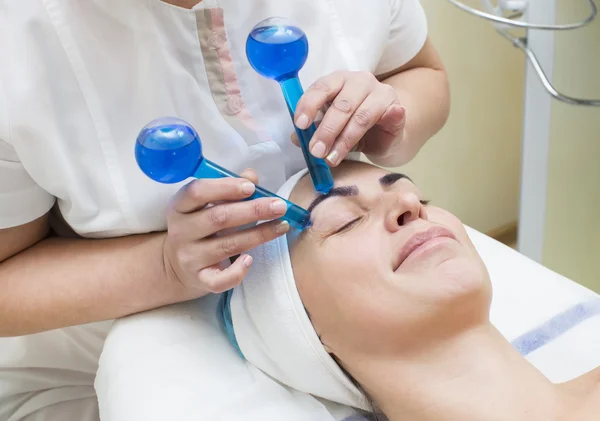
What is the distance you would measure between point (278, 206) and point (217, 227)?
75 millimetres

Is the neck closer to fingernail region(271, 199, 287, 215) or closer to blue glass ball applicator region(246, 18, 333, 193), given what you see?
fingernail region(271, 199, 287, 215)

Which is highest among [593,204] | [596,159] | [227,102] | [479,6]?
[227,102]

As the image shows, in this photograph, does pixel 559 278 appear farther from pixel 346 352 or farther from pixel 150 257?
pixel 150 257

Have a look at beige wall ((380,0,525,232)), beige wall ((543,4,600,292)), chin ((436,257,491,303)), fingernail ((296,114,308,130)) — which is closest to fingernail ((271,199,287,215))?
fingernail ((296,114,308,130))

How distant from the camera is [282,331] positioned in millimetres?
815

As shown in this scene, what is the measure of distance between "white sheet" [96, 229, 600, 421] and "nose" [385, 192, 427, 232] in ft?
0.92

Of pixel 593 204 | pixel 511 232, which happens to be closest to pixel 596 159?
pixel 593 204

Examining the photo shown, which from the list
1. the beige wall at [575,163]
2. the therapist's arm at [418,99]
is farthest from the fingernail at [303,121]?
the beige wall at [575,163]

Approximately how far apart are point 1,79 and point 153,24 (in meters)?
0.19

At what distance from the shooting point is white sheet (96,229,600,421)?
0.81 meters

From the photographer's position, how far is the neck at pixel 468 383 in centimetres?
76

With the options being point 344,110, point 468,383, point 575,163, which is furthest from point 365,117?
point 575,163

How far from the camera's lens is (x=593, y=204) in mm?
1526

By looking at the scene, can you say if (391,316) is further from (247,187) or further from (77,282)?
(77,282)
